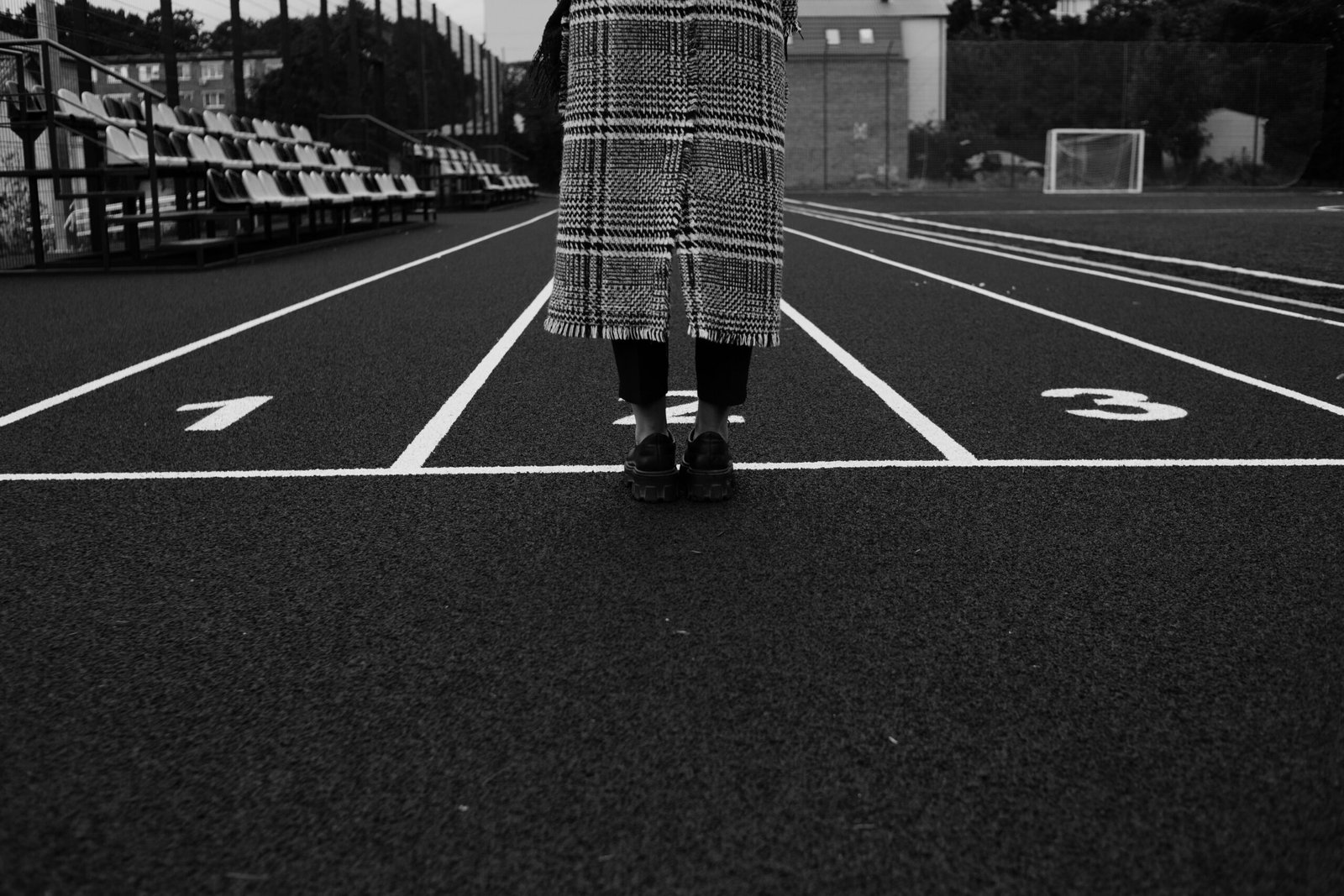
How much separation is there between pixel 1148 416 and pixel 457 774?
372 cm

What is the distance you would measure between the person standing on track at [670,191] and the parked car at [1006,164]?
→ 4174 centimetres

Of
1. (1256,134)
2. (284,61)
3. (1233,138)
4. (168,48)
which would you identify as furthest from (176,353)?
(1256,134)

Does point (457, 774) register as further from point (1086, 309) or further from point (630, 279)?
point (1086, 309)

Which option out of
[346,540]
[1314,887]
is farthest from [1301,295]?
[1314,887]

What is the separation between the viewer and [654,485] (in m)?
3.75

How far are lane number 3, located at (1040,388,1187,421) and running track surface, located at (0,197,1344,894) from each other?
0.13ft

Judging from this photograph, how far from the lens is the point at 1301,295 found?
9.42 meters

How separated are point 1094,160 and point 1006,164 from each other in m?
2.80

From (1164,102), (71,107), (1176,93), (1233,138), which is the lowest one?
(71,107)

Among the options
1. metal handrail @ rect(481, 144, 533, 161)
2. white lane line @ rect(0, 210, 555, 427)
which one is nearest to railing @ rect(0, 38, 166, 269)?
white lane line @ rect(0, 210, 555, 427)

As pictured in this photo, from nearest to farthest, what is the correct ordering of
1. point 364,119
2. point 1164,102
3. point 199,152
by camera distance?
point 199,152 → point 364,119 → point 1164,102

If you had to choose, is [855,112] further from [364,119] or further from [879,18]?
[364,119]

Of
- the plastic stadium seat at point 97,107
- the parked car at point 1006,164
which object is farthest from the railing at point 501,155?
the plastic stadium seat at point 97,107

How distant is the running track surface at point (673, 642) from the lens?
1823 mm
